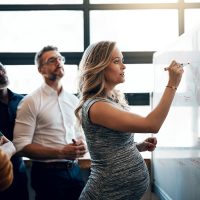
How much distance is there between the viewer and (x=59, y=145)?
2.16 meters

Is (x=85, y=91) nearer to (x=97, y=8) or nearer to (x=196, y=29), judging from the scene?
(x=196, y=29)

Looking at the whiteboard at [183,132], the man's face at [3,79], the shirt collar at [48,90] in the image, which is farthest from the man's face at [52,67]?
the whiteboard at [183,132]

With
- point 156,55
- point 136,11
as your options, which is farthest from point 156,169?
point 136,11

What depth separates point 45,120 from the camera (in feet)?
6.97

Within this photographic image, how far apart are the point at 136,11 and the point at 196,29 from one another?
161 centimetres

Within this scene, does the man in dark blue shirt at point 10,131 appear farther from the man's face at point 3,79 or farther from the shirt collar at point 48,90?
the shirt collar at point 48,90

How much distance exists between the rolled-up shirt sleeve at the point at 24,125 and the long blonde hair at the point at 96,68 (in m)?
0.79

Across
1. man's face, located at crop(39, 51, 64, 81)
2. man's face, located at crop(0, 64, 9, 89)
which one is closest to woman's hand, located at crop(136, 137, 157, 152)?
man's face, located at crop(39, 51, 64, 81)

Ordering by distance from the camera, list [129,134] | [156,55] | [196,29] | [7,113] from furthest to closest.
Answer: [156,55]
[7,113]
[196,29]
[129,134]

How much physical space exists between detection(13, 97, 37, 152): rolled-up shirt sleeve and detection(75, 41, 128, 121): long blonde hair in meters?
0.79

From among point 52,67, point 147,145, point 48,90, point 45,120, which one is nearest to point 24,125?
point 45,120

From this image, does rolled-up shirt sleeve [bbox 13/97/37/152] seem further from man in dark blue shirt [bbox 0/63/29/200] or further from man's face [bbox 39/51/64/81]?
man's face [bbox 39/51/64/81]

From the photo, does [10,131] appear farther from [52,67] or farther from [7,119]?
[52,67]

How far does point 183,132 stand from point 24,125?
0.90m
